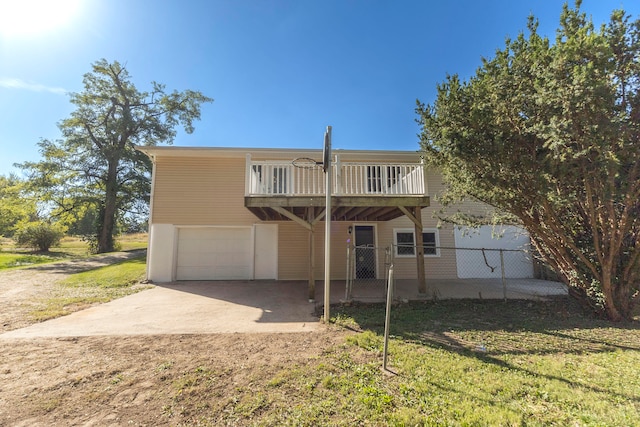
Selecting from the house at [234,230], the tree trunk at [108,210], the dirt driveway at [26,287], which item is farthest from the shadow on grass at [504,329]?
the tree trunk at [108,210]

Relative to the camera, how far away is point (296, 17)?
8438mm

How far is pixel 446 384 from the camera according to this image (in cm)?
290

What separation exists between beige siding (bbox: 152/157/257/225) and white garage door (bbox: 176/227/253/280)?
422 mm

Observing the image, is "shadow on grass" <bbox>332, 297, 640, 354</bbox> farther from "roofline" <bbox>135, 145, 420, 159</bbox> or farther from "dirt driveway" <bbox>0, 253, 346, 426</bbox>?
"roofline" <bbox>135, 145, 420, 159</bbox>

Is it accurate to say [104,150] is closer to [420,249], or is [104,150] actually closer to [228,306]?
[228,306]

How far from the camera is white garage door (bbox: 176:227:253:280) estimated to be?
388 inches

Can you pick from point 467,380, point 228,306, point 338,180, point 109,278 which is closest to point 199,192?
point 109,278

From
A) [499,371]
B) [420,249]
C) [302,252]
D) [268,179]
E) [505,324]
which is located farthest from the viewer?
[302,252]

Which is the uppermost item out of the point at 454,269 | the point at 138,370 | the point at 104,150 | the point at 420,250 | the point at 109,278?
the point at 104,150

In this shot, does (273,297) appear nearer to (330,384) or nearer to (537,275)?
(330,384)

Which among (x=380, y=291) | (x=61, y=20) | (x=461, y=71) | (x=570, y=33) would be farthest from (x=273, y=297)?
(x=61, y=20)

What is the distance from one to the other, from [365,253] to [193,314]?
20.7ft

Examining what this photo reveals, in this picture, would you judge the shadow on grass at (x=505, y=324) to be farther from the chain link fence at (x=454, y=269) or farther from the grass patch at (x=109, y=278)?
the grass patch at (x=109, y=278)

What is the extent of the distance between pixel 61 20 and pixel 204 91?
15.6m
